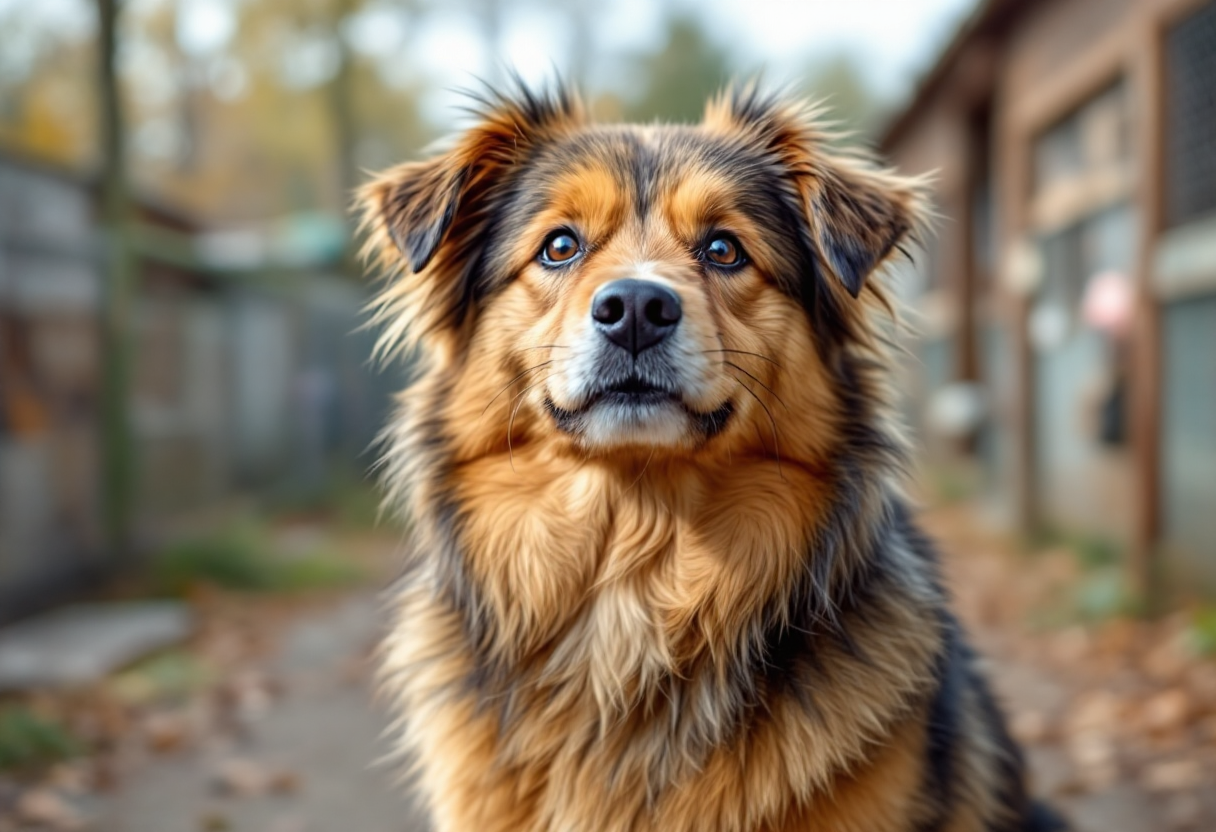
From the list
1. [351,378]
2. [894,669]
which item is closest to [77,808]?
[894,669]

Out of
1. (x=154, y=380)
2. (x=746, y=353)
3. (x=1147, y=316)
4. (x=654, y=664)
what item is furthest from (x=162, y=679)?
(x=1147, y=316)

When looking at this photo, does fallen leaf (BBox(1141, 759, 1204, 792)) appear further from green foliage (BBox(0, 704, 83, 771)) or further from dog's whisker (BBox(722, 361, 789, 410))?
green foliage (BBox(0, 704, 83, 771))

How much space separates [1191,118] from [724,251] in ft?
13.9

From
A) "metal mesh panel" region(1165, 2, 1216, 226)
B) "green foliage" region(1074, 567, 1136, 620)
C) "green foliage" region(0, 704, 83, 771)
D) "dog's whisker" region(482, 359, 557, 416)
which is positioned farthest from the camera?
"green foliage" region(1074, 567, 1136, 620)

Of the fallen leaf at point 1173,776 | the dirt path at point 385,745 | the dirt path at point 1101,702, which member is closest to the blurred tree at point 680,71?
the dirt path at point 1101,702

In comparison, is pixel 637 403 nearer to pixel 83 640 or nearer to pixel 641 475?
pixel 641 475

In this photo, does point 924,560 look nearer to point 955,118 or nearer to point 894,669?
point 894,669

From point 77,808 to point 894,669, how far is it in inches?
125

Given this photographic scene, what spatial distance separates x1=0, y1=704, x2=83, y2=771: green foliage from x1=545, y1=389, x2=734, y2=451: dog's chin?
3220 mm

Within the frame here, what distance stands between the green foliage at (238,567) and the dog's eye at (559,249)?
549 cm

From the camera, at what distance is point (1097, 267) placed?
7465mm

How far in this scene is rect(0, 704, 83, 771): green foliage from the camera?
430cm

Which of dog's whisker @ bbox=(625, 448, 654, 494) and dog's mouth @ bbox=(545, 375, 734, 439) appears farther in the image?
dog's whisker @ bbox=(625, 448, 654, 494)

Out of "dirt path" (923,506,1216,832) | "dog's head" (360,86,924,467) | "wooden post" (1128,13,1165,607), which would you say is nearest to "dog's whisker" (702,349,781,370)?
"dog's head" (360,86,924,467)
